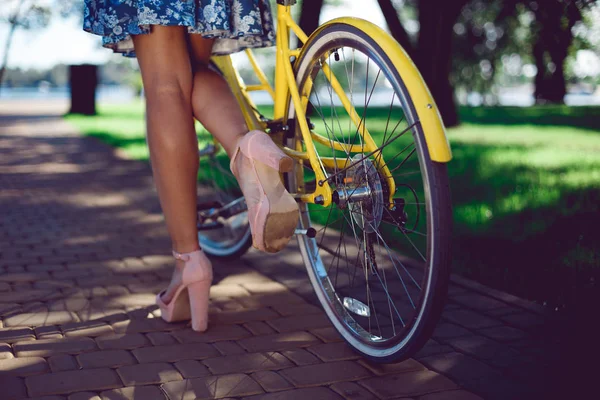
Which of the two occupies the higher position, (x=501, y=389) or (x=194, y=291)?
(x=194, y=291)

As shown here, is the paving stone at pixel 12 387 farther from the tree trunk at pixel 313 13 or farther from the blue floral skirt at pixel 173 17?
the tree trunk at pixel 313 13

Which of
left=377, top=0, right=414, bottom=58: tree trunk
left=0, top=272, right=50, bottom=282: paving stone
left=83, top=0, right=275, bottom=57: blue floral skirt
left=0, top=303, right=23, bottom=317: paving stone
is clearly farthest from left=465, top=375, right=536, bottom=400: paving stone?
left=377, top=0, right=414, bottom=58: tree trunk

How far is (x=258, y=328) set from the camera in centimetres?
265

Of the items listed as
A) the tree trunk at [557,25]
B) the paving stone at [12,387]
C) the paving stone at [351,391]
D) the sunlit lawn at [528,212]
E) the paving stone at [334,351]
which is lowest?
the paving stone at [334,351]

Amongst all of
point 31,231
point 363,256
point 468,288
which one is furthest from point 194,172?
point 31,231

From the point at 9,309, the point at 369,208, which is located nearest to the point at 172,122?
the point at 369,208

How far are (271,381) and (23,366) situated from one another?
0.78 meters

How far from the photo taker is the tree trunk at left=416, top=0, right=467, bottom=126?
8232 millimetres

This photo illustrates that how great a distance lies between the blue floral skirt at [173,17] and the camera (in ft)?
7.52

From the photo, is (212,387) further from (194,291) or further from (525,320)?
(525,320)

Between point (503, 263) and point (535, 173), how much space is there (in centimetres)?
294

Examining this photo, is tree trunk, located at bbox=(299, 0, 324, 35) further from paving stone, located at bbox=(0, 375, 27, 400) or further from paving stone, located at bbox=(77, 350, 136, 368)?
paving stone, located at bbox=(0, 375, 27, 400)

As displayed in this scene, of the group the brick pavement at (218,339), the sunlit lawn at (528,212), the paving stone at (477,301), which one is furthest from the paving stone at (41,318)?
the paving stone at (477,301)

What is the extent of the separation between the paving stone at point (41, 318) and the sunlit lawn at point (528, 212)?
1403mm
